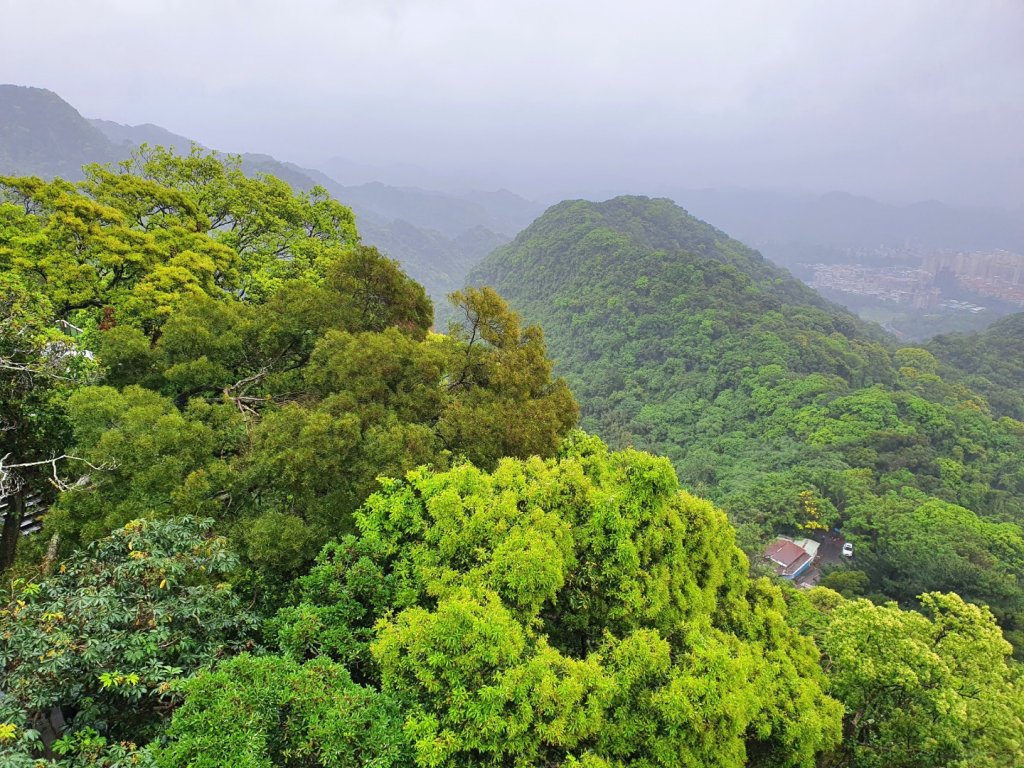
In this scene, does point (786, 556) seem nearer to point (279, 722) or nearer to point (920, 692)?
point (920, 692)

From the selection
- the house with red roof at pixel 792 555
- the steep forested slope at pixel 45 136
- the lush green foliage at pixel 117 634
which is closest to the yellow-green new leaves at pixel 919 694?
the lush green foliage at pixel 117 634

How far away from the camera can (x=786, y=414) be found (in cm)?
4331

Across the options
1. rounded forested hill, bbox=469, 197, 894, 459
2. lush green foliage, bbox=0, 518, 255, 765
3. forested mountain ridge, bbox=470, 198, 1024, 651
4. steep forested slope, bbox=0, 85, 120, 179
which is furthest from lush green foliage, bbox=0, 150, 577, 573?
steep forested slope, bbox=0, 85, 120, 179

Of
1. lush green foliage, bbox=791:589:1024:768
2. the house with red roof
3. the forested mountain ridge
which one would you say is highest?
lush green foliage, bbox=791:589:1024:768

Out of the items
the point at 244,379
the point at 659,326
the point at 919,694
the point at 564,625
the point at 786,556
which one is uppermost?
the point at 244,379

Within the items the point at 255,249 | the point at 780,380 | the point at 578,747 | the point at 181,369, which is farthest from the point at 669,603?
the point at 780,380

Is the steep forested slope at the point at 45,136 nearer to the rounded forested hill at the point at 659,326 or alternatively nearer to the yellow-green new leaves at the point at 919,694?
the rounded forested hill at the point at 659,326

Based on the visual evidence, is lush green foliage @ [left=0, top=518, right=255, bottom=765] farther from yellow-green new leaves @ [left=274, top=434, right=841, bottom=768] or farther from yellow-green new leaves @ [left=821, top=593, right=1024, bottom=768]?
yellow-green new leaves @ [left=821, top=593, right=1024, bottom=768]

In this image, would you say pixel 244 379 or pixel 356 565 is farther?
pixel 244 379

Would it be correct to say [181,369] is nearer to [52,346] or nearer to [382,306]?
[52,346]

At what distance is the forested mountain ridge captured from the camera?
27016 mm

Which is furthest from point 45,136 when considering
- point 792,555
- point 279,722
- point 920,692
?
point 920,692

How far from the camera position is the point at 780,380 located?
47406mm

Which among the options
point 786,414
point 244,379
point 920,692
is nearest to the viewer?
point 920,692
